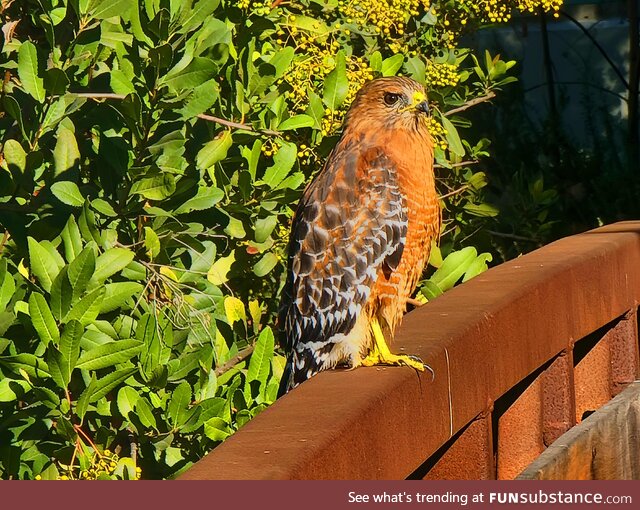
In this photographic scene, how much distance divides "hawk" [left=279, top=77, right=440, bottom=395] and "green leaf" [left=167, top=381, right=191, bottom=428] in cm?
88

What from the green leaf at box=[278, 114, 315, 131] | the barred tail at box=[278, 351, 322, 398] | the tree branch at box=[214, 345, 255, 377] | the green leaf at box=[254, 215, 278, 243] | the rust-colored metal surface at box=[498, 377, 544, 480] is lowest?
the rust-colored metal surface at box=[498, 377, 544, 480]

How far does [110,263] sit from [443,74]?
196 centimetres

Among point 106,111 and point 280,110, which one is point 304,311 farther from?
point 106,111

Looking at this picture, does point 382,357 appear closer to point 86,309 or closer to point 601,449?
point 601,449

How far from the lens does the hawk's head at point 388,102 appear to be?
185 inches

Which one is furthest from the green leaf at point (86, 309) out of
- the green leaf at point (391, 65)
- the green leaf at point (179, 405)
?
the green leaf at point (391, 65)

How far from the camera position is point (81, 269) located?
3.38 metres

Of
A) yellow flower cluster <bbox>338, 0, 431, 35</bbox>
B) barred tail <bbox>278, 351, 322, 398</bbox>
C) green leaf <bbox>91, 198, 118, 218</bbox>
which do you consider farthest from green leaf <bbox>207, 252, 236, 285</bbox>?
yellow flower cluster <bbox>338, 0, 431, 35</bbox>

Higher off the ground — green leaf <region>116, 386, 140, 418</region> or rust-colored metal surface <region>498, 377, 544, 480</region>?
green leaf <region>116, 386, 140, 418</region>

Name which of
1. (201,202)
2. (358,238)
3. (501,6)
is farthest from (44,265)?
(501,6)

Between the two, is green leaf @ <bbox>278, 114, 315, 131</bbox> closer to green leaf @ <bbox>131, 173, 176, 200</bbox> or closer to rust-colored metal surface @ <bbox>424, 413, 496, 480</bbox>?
Result: green leaf @ <bbox>131, 173, 176, 200</bbox>

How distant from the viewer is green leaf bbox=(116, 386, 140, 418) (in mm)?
3693

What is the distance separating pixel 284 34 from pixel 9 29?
122cm

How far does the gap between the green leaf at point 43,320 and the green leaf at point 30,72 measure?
62cm
